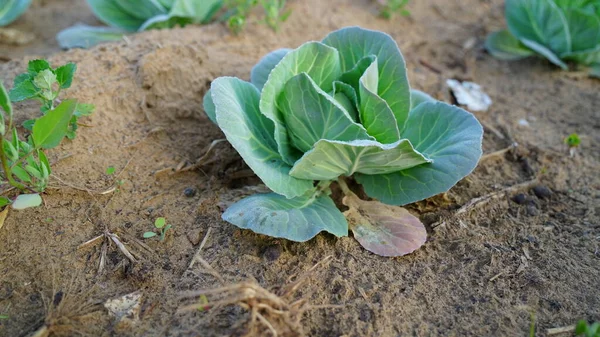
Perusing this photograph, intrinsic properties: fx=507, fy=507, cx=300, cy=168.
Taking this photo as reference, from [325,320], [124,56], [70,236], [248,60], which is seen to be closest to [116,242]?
[70,236]

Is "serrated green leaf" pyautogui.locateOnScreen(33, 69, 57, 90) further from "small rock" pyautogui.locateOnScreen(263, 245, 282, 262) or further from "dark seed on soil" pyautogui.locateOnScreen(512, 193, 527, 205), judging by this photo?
"dark seed on soil" pyautogui.locateOnScreen(512, 193, 527, 205)

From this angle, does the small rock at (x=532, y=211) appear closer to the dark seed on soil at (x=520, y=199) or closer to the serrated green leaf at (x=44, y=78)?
the dark seed on soil at (x=520, y=199)

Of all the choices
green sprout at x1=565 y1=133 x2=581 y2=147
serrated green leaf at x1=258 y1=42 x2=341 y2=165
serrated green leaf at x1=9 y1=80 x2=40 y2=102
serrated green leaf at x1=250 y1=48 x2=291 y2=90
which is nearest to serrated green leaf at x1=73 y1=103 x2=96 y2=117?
serrated green leaf at x1=9 y1=80 x2=40 y2=102

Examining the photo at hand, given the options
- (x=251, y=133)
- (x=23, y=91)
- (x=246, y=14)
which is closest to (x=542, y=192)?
(x=251, y=133)

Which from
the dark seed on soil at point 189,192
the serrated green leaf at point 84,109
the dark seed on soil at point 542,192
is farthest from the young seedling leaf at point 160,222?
the dark seed on soil at point 542,192

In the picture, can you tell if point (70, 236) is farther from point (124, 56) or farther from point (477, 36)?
point (477, 36)

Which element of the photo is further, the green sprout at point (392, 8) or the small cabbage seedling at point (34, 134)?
the green sprout at point (392, 8)
